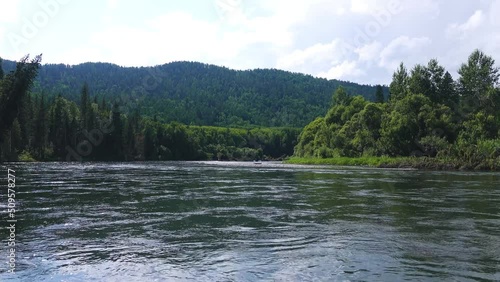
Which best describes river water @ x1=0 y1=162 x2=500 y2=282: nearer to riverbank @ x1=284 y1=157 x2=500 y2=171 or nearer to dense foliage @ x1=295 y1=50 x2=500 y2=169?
riverbank @ x1=284 y1=157 x2=500 y2=171

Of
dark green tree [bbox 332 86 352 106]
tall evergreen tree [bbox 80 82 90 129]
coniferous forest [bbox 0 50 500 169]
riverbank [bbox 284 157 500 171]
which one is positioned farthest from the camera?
dark green tree [bbox 332 86 352 106]

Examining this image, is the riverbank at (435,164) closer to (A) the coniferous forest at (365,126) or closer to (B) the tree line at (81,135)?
(A) the coniferous forest at (365,126)

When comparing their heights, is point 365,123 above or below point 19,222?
above

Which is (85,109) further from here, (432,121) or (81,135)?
(432,121)

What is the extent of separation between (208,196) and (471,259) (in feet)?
61.3

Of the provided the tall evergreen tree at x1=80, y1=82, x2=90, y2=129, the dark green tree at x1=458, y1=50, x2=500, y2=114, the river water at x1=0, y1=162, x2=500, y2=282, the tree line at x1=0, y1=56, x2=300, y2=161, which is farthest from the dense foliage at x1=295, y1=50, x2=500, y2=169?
the tall evergreen tree at x1=80, y1=82, x2=90, y2=129

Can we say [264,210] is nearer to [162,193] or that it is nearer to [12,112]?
[162,193]

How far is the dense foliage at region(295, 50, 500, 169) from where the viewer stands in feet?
275

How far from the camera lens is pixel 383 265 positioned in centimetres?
1110

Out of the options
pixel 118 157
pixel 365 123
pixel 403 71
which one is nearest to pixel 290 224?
pixel 365 123

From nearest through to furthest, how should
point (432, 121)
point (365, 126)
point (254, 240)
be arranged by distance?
point (254, 240)
point (432, 121)
point (365, 126)

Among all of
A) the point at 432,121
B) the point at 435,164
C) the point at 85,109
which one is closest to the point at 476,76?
the point at 432,121

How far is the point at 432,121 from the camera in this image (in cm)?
9356

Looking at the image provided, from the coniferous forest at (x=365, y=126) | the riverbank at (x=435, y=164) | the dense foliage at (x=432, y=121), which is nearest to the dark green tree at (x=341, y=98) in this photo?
the coniferous forest at (x=365, y=126)
